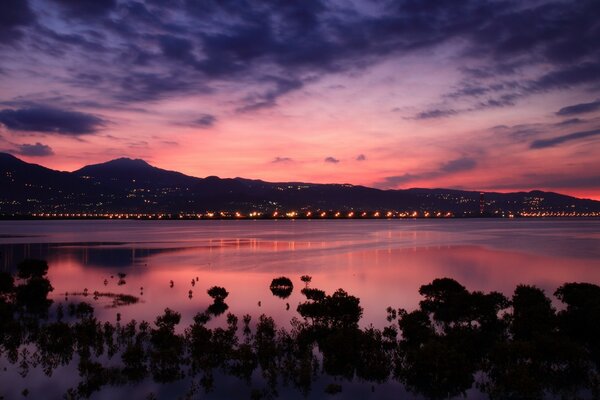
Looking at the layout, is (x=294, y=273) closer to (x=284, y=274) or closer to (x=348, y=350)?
(x=284, y=274)

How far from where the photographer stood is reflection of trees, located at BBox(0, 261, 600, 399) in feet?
47.9

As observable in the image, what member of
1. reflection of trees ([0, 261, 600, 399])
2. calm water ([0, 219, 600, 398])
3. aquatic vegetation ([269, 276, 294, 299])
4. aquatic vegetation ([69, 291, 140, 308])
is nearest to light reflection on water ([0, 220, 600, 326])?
calm water ([0, 219, 600, 398])

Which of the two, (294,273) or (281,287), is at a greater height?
(281,287)

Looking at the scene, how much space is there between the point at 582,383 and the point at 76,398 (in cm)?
1566

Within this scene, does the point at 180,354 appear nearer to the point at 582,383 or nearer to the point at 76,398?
the point at 76,398

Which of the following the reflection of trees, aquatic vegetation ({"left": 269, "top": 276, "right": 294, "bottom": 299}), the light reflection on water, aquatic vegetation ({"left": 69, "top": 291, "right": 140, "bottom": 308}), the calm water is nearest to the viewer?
the reflection of trees

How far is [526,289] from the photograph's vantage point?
75.6 ft

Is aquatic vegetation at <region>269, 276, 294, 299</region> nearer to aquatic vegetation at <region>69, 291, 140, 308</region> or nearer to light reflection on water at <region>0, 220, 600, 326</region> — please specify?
light reflection on water at <region>0, 220, 600, 326</region>

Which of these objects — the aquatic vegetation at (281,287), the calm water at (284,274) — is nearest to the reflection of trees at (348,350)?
the calm water at (284,274)

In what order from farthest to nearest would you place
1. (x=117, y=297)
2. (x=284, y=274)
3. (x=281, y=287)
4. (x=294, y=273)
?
(x=294, y=273)
(x=284, y=274)
(x=281, y=287)
(x=117, y=297)

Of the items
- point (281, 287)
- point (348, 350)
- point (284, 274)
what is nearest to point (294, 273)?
point (284, 274)

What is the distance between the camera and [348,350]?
53.9 feet

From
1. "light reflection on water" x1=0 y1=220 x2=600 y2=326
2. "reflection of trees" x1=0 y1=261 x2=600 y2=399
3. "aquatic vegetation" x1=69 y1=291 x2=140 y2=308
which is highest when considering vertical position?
"reflection of trees" x1=0 y1=261 x2=600 y2=399

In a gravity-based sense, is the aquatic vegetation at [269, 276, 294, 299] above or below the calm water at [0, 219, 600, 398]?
above
